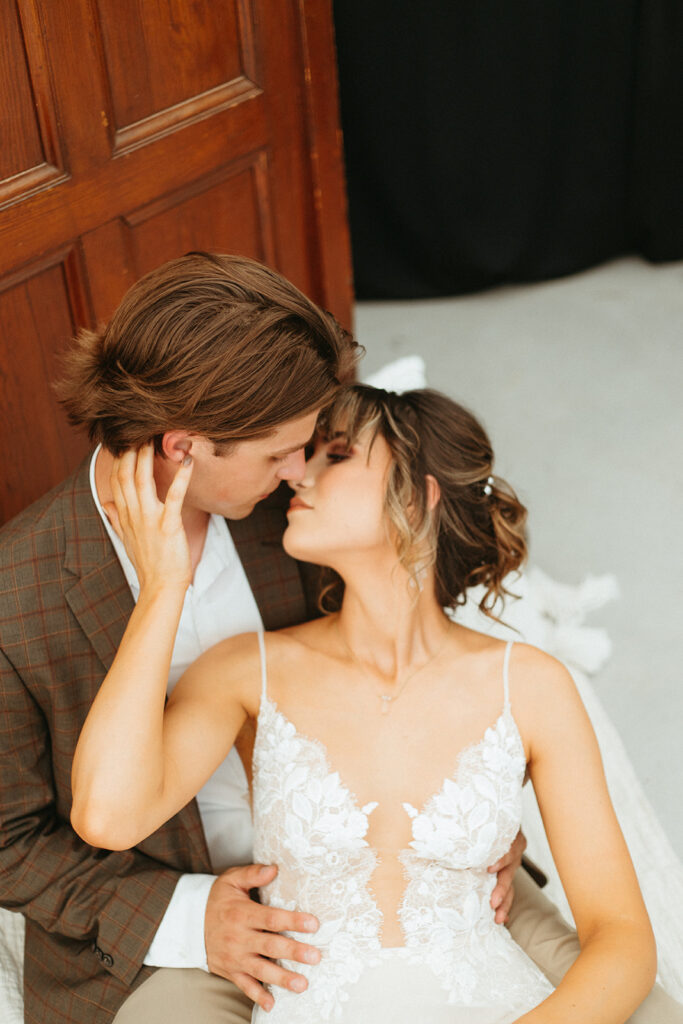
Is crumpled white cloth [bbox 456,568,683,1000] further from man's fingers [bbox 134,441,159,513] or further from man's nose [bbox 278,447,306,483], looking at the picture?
man's fingers [bbox 134,441,159,513]

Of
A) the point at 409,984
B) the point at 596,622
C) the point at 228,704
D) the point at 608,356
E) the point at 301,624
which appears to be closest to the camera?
the point at 409,984

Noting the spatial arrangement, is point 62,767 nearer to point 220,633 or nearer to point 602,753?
point 220,633

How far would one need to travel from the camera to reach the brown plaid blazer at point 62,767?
61.5 inches

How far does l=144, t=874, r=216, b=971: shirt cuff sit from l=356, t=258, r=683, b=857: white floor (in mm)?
1107

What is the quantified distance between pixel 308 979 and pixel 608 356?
2.98 m

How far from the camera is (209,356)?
150cm

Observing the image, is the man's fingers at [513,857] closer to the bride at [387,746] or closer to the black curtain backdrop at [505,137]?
the bride at [387,746]

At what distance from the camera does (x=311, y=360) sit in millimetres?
1563

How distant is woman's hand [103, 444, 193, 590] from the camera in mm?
1467

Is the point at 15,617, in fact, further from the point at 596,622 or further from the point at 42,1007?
the point at 596,622

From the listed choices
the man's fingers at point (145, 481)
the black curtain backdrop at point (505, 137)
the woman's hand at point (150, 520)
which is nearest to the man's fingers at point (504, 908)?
the woman's hand at point (150, 520)

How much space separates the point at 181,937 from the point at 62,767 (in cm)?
31

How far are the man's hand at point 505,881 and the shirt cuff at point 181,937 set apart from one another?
1.42 feet

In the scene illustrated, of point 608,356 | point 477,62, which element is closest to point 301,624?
point 608,356
